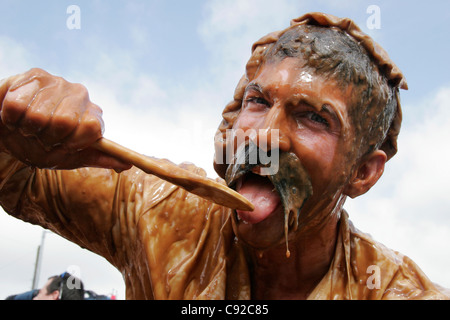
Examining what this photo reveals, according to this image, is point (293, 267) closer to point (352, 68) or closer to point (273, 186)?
point (273, 186)

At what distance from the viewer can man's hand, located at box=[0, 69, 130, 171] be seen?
70.9 inches

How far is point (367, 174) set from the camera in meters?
2.85

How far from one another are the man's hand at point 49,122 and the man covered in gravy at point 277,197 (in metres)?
0.44

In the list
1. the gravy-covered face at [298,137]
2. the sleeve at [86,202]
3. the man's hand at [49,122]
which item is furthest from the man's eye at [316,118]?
the man's hand at [49,122]

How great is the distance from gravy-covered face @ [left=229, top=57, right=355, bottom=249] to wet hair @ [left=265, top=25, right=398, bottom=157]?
0.06m

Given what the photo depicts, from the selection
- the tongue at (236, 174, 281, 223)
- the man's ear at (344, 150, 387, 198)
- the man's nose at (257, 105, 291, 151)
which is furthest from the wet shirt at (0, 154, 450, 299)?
the man's nose at (257, 105, 291, 151)

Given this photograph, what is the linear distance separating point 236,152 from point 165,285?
0.81 m

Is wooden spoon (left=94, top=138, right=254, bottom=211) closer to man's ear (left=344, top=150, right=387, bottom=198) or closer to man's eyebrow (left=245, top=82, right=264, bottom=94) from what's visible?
man's eyebrow (left=245, top=82, right=264, bottom=94)

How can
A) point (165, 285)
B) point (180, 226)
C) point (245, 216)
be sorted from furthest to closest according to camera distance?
1. point (180, 226)
2. point (165, 285)
3. point (245, 216)

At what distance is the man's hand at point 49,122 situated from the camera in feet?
5.91

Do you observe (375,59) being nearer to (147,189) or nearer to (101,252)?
(147,189)

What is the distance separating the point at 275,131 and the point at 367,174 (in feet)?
2.42

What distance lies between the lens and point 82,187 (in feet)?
8.93
